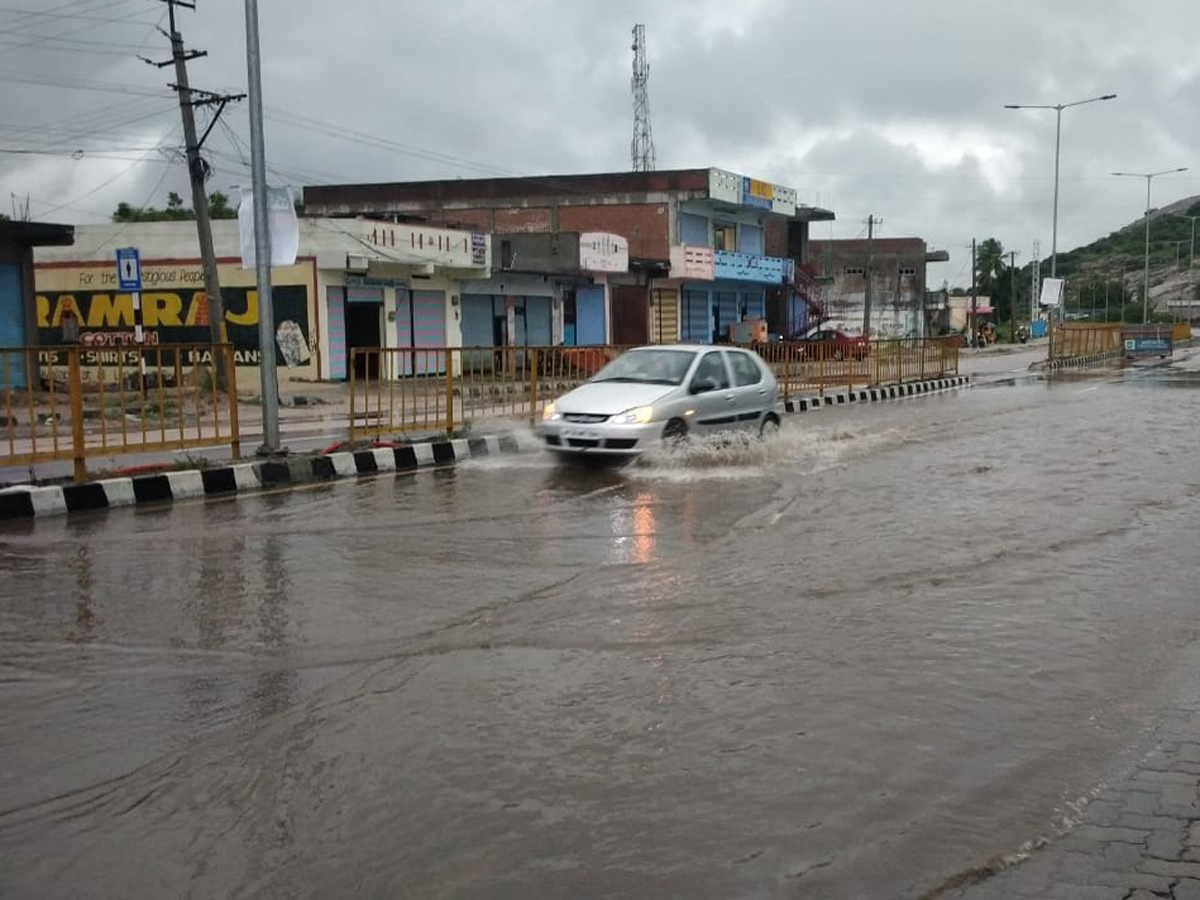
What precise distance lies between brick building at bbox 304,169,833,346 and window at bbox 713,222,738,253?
0.07 metres

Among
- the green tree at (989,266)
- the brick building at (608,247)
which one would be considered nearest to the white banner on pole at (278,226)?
the brick building at (608,247)

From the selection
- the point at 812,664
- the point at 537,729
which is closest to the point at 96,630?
the point at 537,729

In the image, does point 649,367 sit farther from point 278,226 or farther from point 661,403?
point 278,226

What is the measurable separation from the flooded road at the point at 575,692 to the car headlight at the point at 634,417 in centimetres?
240

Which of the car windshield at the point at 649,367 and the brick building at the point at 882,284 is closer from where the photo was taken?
the car windshield at the point at 649,367

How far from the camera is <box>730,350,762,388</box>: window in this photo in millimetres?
14789

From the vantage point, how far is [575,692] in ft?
17.3

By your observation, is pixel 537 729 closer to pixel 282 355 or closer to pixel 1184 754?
pixel 1184 754

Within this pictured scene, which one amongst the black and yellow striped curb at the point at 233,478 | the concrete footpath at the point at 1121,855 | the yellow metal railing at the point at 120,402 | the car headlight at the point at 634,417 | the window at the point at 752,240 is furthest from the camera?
the window at the point at 752,240

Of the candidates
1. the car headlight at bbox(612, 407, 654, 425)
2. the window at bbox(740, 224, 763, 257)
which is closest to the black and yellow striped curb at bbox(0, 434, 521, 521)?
the car headlight at bbox(612, 407, 654, 425)

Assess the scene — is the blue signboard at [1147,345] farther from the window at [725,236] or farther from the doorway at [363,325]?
the doorway at [363,325]

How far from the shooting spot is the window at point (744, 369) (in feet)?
48.5

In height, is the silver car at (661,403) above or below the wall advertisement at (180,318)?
below

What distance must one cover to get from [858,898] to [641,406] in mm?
9737
